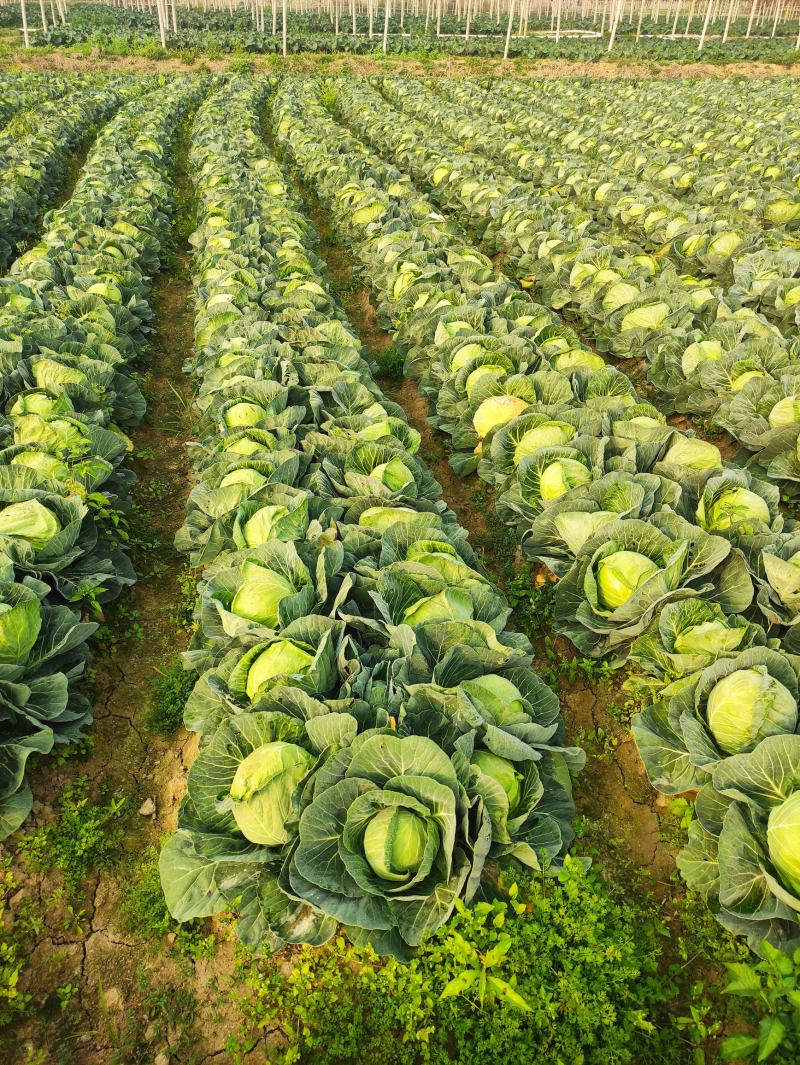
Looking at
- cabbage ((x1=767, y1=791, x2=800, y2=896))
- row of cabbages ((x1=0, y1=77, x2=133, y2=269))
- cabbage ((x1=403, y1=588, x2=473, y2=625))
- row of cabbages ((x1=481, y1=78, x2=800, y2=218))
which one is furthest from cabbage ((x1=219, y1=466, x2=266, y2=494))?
row of cabbages ((x1=481, y1=78, x2=800, y2=218))

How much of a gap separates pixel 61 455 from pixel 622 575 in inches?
170

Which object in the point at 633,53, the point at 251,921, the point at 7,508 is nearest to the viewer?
the point at 251,921

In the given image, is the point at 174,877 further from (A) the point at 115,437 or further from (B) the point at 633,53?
(B) the point at 633,53

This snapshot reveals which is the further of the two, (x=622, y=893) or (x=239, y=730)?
(x=622, y=893)

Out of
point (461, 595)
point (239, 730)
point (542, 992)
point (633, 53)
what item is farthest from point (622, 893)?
point (633, 53)

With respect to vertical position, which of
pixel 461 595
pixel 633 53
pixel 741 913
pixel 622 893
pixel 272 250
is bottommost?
pixel 622 893

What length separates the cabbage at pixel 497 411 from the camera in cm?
541

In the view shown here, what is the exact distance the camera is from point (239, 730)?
2930mm

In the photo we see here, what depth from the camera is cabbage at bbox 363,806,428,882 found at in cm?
256

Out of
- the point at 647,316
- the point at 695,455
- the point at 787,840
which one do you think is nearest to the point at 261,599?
the point at 787,840

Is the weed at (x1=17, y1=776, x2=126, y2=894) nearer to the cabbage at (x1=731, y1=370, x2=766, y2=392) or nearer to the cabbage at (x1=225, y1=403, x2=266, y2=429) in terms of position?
the cabbage at (x1=225, y1=403, x2=266, y2=429)

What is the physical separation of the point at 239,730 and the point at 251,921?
84cm

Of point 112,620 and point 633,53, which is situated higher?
point 633,53

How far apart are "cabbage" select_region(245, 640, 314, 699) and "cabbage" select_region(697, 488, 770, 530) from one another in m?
2.92
